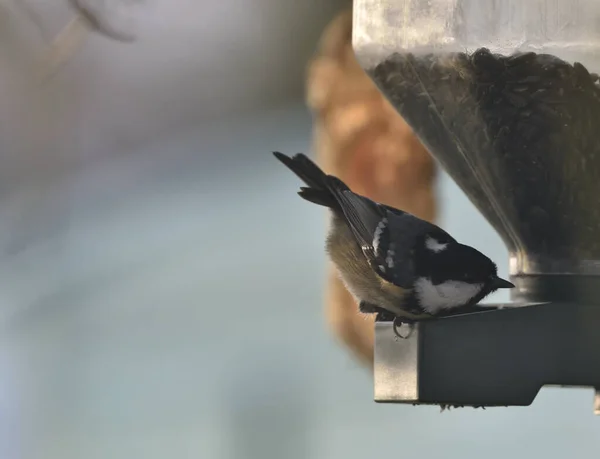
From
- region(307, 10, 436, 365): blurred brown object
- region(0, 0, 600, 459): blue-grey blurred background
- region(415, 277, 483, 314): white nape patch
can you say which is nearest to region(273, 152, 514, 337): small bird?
region(415, 277, 483, 314): white nape patch

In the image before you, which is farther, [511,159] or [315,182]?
[315,182]

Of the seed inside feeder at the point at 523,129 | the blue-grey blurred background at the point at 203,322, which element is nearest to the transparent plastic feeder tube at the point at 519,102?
the seed inside feeder at the point at 523,129

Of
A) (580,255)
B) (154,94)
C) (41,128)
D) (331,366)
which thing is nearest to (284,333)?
(331,366)

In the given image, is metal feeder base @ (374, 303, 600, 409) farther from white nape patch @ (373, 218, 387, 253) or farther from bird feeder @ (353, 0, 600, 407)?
white nape patch @ (373, 218, 387, 253)

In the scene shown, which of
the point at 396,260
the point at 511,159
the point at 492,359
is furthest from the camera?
the point at 396,260

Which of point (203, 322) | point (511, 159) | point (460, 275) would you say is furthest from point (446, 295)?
point (203, 322)

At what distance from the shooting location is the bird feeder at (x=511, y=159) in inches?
31.4

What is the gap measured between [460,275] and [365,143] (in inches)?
33.3

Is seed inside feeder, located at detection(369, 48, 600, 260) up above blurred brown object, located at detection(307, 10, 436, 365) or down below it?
below

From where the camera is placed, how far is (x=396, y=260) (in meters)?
1.00

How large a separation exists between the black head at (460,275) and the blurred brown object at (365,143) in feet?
2.50

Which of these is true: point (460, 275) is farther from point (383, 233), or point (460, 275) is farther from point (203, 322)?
point (203, 322)

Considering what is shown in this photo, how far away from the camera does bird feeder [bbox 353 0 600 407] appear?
2.62ft

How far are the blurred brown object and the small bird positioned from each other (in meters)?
0.57
